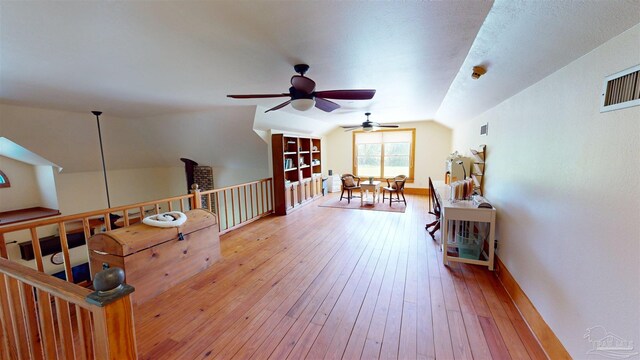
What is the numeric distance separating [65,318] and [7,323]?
105 centimetres

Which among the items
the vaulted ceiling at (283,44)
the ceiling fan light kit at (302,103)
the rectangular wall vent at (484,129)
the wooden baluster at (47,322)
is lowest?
the wooden baluster at (47,322)

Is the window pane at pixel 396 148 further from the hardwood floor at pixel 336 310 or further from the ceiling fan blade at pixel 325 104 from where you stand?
the ceiling fan blade at pixel 325 104

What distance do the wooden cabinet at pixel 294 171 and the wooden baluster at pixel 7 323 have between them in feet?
12.9

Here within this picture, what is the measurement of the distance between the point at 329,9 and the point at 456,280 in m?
2.83

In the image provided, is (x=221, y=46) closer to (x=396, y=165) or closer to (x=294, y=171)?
(x=294, y=171)

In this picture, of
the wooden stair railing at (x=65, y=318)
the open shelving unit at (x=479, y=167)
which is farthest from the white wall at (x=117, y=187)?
the open shelving unit at (x=479, y=167)

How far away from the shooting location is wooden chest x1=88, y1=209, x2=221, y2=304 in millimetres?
2184

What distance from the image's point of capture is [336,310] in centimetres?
216

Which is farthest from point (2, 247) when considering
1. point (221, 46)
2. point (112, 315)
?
point (221, 46)

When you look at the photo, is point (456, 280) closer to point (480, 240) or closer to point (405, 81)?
point (480, 240)

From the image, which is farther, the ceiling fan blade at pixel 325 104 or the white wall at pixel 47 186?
the white wall at pixel 47 186

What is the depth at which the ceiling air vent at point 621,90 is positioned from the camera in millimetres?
1092

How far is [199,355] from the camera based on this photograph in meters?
1.71

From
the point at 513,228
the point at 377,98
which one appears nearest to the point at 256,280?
the point at 513,228
